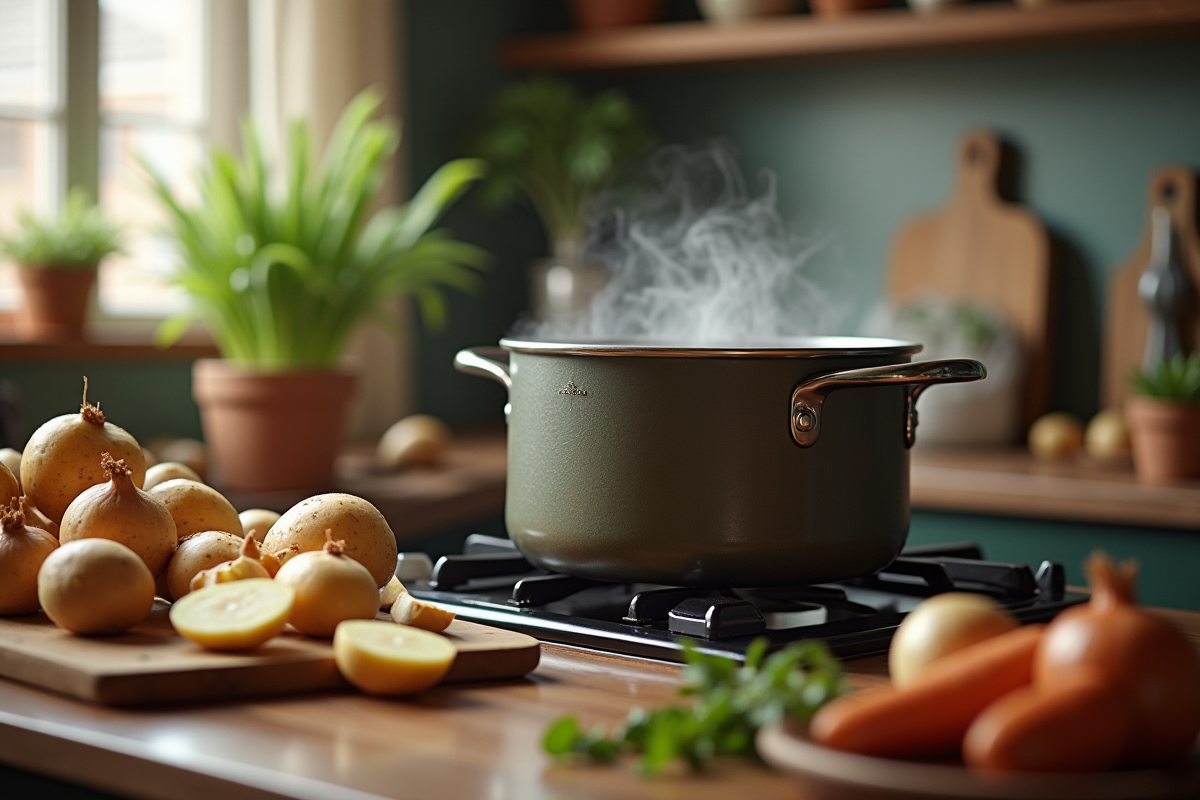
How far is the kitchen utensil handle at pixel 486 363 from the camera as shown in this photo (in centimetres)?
106

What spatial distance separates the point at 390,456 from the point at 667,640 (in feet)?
5.15

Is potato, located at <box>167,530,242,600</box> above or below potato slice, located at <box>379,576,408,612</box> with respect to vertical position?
above

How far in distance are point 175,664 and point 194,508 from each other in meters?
0.19

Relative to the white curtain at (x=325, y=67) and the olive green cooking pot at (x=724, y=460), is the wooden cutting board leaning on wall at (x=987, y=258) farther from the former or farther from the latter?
the olive green cooking pot at (x=724, y=460)

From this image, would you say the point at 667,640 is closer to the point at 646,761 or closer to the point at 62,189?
the point at 646,761

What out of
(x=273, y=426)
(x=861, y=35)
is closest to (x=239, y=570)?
(x=273, y=426)

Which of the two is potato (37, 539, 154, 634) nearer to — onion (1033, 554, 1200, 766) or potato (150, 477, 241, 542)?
potato (150, 477, 241, 542)

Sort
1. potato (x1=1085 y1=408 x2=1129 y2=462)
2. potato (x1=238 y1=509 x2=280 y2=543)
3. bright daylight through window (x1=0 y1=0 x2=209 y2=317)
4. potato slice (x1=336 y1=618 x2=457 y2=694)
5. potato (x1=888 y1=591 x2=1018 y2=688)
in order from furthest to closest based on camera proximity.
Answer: potato (x1=1085 y1=408 x2=1129 y2=462) < bright daylight through window (x1=0 y1=0 x2=209 y2=317) < potato (x1=238 y1=509 x2=280 y2=543) < potato slice (x1=336 y1=618 x2=457 y2=694) < potato (x1=888 y1=591 x2=1018 y2=688)

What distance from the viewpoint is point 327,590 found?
2.56 feet

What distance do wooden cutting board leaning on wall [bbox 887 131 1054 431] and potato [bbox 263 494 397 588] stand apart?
2222 millimetres

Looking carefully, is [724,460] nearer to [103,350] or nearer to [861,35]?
[103,350]

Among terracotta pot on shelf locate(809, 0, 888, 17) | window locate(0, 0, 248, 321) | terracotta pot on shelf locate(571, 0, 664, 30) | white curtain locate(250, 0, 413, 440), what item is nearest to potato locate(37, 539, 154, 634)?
window locate(0, 0, 248, 321)

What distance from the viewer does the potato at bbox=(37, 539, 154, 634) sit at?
0.76 meters

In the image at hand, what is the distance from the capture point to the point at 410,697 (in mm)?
750
